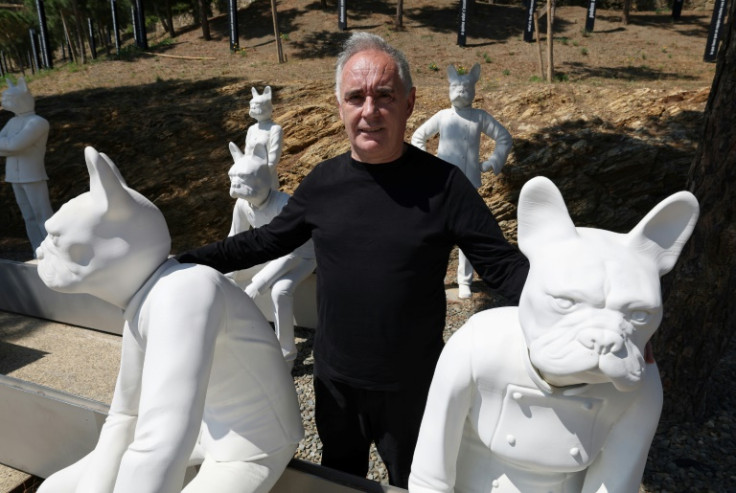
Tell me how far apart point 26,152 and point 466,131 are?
209 inches

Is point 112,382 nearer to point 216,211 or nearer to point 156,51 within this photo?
point 216,211

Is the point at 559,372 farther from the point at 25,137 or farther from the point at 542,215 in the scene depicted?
the point at 25,137

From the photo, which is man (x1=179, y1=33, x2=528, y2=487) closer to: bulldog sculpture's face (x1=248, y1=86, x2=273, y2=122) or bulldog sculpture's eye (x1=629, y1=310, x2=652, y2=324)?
bulldog sculpture's eye (x1=629, y1=310, x2=652, y2=324)

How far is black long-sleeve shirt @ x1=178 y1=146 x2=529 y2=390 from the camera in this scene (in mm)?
1739

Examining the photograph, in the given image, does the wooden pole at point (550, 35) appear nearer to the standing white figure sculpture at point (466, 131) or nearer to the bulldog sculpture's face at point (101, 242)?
the standing white figure sculpture at point (466, 131)

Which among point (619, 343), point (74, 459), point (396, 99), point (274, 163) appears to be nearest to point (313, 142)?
point (274, 163)

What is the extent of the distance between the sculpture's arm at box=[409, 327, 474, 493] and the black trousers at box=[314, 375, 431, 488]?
0.40 meters

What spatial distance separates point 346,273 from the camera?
5.97ft

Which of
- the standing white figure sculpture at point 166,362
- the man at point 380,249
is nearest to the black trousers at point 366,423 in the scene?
the man at point 380,249

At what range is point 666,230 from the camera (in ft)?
4.13

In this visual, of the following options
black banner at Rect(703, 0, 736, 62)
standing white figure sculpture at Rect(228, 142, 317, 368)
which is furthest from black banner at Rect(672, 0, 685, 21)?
standing white figure sculpture at Rect(228, 142, 317, 368)

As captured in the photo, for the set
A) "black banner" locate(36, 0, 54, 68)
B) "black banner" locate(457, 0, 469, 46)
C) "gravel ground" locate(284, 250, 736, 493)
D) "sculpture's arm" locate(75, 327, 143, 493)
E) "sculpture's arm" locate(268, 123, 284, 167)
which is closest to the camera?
"sculpture's arm" locate(75, 327, 143, 493)

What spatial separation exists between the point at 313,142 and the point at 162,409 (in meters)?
8.44

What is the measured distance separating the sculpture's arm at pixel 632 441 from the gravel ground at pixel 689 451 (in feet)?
6.83
